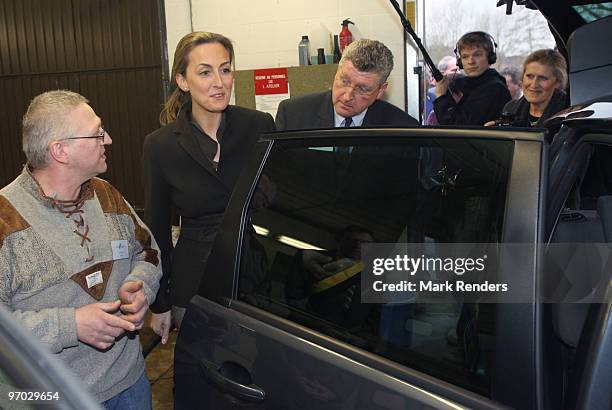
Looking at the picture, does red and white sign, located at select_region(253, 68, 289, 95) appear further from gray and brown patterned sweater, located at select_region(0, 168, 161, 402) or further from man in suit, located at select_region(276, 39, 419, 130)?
gray and brown patterned sweater, located at select_region(0, 168, 161, 402)

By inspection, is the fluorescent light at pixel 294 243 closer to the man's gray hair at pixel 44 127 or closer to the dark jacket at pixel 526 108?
the man's gray hair at pixel 44 127

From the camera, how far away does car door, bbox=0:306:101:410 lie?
538 mm

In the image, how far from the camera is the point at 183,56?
2.30 metres

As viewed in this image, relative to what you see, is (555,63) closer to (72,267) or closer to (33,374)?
(72,267)

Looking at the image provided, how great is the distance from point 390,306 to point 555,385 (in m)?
0.33

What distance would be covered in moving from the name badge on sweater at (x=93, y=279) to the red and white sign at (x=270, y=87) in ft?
11.4

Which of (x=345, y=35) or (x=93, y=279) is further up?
(x=345, y=35)

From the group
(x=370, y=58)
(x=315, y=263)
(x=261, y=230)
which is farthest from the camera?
(x=370, y=58)

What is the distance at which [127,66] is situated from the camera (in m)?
5.79

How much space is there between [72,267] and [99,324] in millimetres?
187

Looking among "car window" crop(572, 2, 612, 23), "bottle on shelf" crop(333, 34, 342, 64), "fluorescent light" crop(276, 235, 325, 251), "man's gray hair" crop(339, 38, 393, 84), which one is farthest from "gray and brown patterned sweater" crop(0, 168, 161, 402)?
"bottle on shelf" crop(333, 34, 342, 64)

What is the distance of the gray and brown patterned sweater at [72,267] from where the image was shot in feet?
5.16

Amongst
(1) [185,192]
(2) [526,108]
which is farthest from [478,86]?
(1) [185,192]

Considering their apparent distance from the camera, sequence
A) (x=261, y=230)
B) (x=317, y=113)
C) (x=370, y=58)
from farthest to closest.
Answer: (x=317, y=113), (x=370, y=58), (x=261, y=230)
